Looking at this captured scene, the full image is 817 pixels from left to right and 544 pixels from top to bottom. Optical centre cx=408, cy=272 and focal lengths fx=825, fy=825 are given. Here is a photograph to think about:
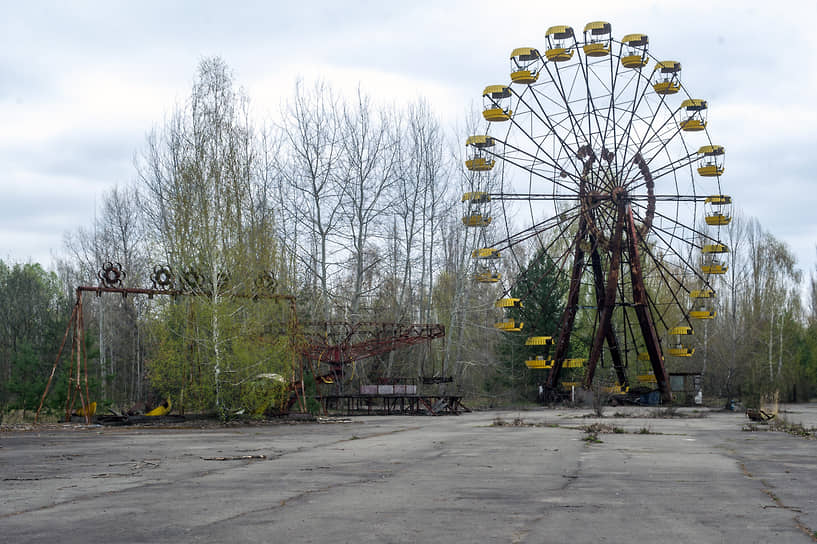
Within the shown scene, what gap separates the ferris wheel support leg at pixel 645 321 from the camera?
38.2m

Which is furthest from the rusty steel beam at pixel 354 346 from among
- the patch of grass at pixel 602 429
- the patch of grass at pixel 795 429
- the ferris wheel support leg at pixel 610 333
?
the patch of grass at pixel 795 429

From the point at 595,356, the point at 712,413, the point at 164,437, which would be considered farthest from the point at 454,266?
the point at 164,437

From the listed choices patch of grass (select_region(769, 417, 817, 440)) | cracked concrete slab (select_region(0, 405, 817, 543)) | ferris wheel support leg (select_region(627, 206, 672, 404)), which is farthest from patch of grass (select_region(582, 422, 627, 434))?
ferris wheel support leg (select_region(627, 206, 672, 404))

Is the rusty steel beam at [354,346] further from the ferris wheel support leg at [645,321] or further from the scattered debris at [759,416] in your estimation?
the scattered debris at [759,416]

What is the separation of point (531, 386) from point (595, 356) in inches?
348

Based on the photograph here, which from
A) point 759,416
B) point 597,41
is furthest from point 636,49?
point 759,416

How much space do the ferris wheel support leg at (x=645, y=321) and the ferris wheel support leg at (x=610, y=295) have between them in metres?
0.46

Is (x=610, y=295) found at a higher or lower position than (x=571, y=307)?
higher

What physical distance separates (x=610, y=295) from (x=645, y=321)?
203cm

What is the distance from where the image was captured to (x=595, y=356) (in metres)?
38.9

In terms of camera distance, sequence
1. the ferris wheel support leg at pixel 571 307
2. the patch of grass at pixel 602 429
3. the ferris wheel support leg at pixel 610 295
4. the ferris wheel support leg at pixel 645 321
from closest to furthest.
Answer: the patch of grass at pixel 602 429 → the ferris wheel support leg at pixel 645 321 → the ferris wheel support leg at pixel 610 295 → the ferris wheel support leg at pixel 571 307

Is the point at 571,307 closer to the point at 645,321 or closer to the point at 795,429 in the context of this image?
the point at 645,321

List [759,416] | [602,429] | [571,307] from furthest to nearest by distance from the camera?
1. [571,307]
2. [759,416]
3. [602,429]

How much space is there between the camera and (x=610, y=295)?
38.7 m
